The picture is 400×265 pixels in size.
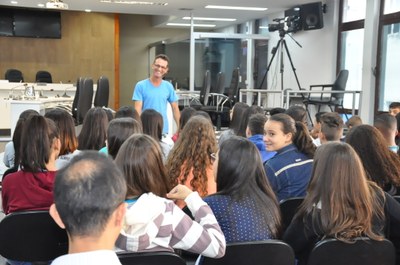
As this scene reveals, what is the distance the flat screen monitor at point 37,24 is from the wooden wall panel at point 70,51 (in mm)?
413

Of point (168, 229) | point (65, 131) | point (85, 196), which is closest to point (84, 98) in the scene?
point (65, 131)

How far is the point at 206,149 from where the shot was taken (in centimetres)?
232

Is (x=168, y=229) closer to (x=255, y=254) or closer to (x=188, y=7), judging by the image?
(x=255, y=254)

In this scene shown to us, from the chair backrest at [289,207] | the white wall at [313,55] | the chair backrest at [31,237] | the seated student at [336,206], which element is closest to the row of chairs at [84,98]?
the white wall at [313,55]

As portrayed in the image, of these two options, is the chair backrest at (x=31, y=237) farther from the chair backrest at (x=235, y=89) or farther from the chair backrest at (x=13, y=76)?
the chair backrest at (x=13, y=76)

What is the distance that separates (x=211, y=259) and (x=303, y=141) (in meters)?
1.31

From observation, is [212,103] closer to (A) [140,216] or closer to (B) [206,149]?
(B) [206,149]

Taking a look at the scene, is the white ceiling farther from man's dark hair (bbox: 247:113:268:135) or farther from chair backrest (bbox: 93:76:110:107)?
man's dark hair (bbox: 247:113:268:135)

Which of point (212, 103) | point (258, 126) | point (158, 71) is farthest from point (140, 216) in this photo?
point (212, 103)

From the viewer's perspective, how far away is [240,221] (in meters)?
1.61

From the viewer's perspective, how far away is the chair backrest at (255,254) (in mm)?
1445

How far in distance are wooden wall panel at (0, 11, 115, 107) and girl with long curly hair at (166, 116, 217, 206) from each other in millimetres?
10009

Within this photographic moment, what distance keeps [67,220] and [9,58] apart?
11620 millimetres

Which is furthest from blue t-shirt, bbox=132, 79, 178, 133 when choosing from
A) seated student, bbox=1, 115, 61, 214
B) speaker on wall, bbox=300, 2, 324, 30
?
speaker on wall, bbox=300, 2, 324, 30
